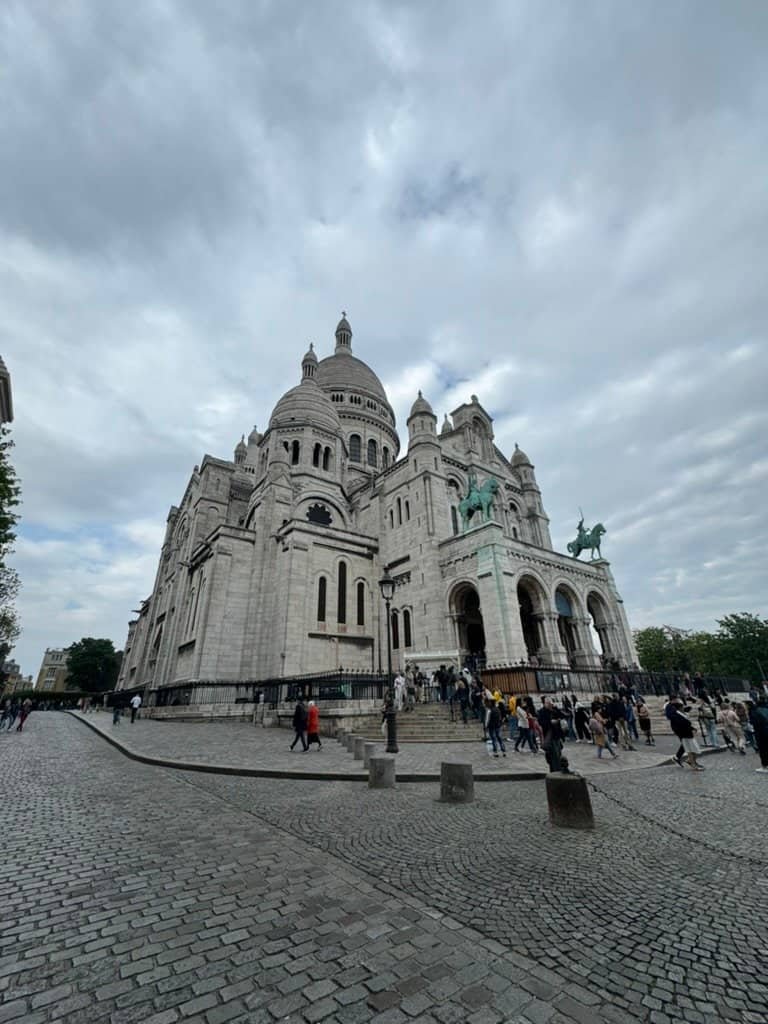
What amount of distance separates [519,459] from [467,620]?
55.9 ft

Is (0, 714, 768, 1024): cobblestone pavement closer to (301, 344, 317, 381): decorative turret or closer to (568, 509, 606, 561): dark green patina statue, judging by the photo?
(568, 509, 606, 561): dark green patina statue

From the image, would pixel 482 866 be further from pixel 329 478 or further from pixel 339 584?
pixel 329 478

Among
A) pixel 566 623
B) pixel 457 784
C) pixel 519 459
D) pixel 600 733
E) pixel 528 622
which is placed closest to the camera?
pixel 457 784

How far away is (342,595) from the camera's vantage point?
27484 millimetres

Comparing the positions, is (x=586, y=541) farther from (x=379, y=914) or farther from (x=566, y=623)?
(x=379, y=914)

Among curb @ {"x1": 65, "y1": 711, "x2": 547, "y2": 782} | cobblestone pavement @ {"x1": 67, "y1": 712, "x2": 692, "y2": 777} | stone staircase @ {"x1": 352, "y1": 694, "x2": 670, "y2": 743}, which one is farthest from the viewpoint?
stone staircase @ {"x1": 352, "y1": 694, "x2": 670, "y2": 743}

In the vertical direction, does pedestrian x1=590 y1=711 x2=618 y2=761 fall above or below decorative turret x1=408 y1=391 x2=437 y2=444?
below

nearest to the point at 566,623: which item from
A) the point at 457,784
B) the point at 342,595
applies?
the point at 342,595

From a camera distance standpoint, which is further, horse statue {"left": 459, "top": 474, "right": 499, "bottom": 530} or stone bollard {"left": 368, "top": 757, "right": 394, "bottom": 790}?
horse statue {"left": 459, "top": 474, "right": 499, "bottom": 530}

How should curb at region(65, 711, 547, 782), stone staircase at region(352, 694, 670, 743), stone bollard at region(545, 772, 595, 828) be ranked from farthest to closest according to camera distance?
stone staircase at region(352, 694, 670, 743)
curb at region(65, 711, 547, 782)
stone bollard at region(545, 772, 595, 828)

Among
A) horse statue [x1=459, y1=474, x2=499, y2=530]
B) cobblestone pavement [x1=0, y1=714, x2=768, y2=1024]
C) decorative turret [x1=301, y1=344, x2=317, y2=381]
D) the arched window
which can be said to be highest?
decorative turret [x1=301, y1=344, x2=317, y2=381]

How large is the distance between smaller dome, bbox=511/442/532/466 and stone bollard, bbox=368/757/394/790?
3210 cm

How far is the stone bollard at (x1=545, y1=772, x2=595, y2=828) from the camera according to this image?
18.2 feet

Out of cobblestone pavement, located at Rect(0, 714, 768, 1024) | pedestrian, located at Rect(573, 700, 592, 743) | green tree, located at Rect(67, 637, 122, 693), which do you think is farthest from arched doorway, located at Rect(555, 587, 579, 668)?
green tree, located at Rect(67, 637, 122, 693)
